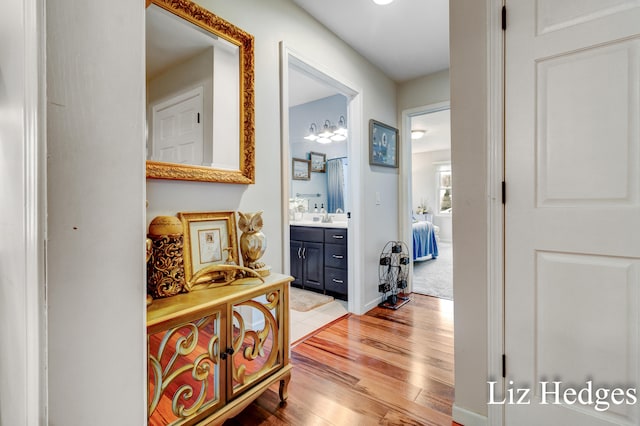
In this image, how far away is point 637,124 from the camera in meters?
1.06

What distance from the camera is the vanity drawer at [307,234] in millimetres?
3375

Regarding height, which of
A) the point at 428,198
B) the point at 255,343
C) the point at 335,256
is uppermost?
the point at 428,198

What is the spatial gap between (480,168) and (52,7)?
148cm

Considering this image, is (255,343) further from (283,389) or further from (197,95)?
(197,95)

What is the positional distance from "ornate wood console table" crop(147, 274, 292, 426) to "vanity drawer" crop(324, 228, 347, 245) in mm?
1660

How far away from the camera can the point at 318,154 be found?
4.38m

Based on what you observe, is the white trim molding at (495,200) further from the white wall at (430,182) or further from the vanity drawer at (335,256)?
the white wall at (430,182)

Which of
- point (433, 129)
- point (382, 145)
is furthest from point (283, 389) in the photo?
point (433, 129)

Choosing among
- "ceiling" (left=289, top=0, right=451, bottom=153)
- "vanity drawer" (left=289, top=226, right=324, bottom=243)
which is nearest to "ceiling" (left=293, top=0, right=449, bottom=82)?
"ceiling" (left=289, top=0, right=451, bottom=153)

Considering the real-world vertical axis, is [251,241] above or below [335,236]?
above

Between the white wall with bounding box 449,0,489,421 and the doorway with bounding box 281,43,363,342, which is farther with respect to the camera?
the doorway with bounding box 281,43,363,342

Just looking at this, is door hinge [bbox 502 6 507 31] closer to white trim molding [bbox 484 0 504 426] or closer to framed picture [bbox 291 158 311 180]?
white trim molding [bbox 484 0 504 426]

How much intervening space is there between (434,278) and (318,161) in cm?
236

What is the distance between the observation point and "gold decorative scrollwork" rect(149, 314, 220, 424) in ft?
3.51
